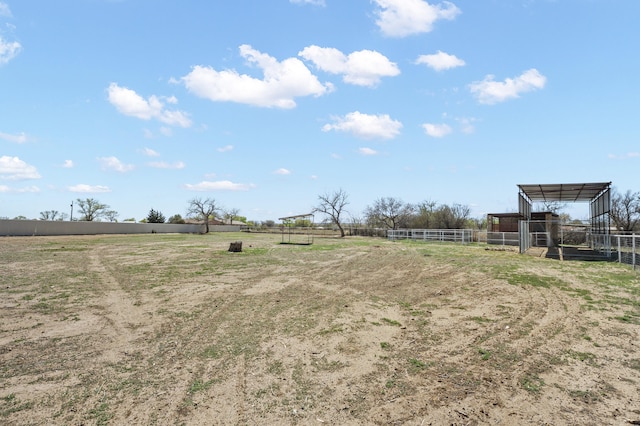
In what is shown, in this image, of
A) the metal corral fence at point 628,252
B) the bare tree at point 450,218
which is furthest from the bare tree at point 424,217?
the metal corral fence at point 628,252

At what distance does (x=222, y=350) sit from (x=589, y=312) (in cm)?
711

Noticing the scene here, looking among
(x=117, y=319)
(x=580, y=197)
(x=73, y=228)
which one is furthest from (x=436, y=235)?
(x=73, y=228)

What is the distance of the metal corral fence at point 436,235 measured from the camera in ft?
99.9

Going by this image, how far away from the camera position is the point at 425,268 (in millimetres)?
13852

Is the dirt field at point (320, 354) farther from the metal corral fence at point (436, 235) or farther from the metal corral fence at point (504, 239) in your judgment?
the metal corral fence at point (436, 235)

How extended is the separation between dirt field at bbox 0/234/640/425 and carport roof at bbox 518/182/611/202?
13330 mm

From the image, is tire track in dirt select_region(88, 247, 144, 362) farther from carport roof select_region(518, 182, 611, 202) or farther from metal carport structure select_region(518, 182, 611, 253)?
carport roof select_region(518, 182, 611, 202)

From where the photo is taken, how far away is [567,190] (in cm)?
2377

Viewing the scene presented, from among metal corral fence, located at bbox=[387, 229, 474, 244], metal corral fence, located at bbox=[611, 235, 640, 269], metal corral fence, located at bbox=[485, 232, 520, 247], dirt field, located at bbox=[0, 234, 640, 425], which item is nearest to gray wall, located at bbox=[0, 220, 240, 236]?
dirt field, located at bbox=[0, 234, 640, 425]

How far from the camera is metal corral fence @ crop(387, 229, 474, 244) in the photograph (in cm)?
3046

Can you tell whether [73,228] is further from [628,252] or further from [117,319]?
[628,252]

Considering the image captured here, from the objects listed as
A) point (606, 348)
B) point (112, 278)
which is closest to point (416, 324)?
point (606, 348)

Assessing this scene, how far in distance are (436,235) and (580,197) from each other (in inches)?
454

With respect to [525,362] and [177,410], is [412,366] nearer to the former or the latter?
[525,362]
